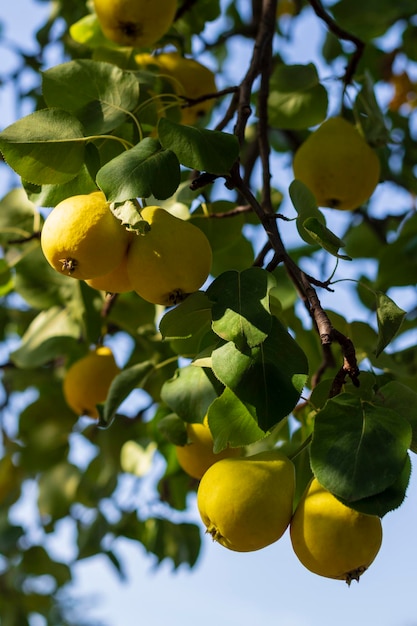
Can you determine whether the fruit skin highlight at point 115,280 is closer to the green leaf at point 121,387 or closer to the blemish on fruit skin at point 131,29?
the green leaf at point 121,387

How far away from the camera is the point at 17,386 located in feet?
7.51

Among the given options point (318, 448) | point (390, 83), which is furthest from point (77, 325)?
point (390, 83)

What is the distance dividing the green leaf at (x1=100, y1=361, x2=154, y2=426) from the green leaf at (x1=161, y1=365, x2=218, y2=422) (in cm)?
16

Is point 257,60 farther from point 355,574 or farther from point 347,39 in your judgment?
point 355,574

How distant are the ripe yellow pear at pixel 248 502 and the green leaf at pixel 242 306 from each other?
139mm

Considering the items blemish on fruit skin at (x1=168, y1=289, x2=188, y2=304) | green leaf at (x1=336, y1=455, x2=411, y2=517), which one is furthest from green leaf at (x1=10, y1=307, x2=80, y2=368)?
green leaf at (x1=336, y1=455, x2=411, y2=517)

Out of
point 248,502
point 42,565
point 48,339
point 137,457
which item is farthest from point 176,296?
point 42,565

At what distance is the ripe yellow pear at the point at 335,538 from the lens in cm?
84

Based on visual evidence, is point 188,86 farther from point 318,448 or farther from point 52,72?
point 318,448

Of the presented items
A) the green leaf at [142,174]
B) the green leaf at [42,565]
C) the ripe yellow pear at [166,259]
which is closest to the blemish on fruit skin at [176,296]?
the ripe yellow pear at [166,259]

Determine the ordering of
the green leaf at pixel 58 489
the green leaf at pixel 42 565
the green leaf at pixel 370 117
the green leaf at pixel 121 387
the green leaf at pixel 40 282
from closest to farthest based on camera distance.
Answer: the green leaf at pixel 121 387, the green leaf at pixel 370 117, the green leaf at pixel 40 282, the green leaf at pixel 58 489, the green leaf at pixel 42 565

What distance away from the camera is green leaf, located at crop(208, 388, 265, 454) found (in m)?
0.93

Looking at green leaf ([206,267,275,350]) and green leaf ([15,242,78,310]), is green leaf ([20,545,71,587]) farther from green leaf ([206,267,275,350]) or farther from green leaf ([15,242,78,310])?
green leaf ([206,267,275,350])

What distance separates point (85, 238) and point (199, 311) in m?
0.19
